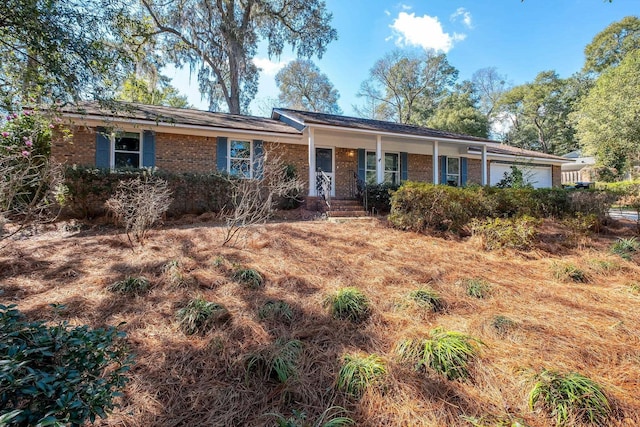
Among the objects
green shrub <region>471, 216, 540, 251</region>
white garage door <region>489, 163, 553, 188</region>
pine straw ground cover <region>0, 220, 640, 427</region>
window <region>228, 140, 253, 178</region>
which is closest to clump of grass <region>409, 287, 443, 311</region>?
pine straw ground cover <region>0, 220, 640, 427</region>

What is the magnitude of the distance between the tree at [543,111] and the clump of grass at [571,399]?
1582 inches

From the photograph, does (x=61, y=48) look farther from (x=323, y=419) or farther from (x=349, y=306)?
(x=323, y=419)

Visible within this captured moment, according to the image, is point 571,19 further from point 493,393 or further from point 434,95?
point 434,95

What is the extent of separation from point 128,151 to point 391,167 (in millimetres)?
10983

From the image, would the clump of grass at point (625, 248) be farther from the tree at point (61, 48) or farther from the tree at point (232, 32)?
the tree at point (232, 32)

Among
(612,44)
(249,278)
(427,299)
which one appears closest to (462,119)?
(612,44)

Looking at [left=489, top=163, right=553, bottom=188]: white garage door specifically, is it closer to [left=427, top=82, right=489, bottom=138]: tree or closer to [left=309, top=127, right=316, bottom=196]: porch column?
[left=427, top=82, right=489, bottom=138]: tree

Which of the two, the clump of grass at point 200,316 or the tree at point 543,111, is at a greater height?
the tree at point 543,111

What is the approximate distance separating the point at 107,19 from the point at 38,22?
1170mm

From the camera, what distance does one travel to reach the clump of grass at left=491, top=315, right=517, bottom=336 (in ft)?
9.96

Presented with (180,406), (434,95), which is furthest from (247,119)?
(434,95)

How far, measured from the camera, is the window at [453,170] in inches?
637

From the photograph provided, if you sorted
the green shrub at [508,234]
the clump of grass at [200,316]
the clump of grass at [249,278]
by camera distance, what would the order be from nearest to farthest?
the clump of grass at [200,316] → the clump of grass at [249,278] → the green shrub at [508,234]

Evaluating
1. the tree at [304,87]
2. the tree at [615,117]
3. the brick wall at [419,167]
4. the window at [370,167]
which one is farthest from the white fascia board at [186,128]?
the tree at [615,117]
